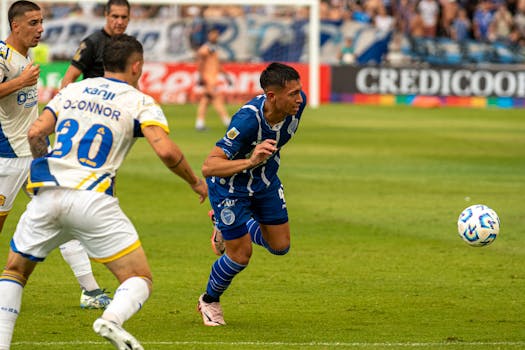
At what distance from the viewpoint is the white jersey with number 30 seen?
6.80 metres

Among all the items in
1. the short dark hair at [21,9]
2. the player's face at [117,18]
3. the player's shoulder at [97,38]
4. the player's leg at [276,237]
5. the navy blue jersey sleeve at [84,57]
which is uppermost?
the short dark hair at [21,9]

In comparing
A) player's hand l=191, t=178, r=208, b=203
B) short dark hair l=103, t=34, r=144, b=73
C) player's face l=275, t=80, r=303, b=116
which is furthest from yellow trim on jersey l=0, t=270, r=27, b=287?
player's face l=275, t=80, r=303, b=116

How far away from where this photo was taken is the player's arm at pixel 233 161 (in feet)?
25.3

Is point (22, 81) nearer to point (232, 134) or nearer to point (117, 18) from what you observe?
point (232, 134)

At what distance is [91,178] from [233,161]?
60.2 inches

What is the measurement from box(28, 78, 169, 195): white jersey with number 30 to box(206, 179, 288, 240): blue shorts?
5.79ft

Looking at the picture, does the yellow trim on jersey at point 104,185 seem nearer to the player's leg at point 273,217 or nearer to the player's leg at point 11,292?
the player's leg at point 11,292

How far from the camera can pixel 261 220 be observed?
349 inches

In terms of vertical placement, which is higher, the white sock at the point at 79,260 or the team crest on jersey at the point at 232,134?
the team crest on jersey at the point at 232,134

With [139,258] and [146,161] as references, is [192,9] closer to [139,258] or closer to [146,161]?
[146,161]

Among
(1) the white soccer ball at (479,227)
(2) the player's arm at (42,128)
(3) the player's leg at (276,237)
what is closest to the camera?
(2) the player's arm at (42,128)

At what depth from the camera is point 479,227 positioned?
9.79 meters

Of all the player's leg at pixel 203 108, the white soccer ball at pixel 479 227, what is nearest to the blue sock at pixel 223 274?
the white soccer ball at pixel 479 227

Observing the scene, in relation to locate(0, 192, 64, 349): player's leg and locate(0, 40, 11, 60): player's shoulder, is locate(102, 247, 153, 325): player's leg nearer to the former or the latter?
locate(0, 192, 64, 349): player's leg
